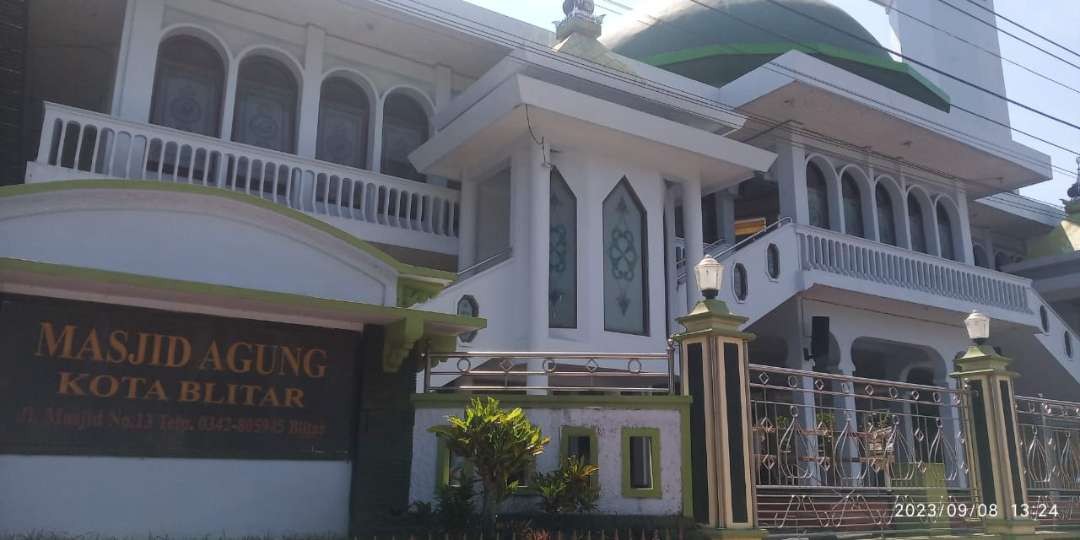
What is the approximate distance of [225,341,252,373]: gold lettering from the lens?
246 inches

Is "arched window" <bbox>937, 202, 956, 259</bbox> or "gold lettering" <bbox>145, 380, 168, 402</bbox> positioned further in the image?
"arched window" <bbox>937, 202, 956, 259</bbox>

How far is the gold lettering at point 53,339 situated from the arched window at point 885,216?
46.6 feet

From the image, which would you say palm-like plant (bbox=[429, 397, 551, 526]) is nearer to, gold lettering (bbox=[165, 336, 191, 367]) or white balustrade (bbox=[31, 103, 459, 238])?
gold lettering (bbox=[165, 336, 191, 367])

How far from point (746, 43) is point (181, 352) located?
1294 cm

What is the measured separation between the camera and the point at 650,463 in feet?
22.1

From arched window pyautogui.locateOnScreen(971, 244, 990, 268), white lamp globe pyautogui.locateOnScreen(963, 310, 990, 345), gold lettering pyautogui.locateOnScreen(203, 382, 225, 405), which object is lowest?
gold lettering pyautogui.locateOnScreen(203, 382, 225, 405)

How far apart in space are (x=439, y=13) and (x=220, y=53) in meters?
3.12

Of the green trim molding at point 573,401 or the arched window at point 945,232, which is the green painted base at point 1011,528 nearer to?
the green trim molding at point 573,401

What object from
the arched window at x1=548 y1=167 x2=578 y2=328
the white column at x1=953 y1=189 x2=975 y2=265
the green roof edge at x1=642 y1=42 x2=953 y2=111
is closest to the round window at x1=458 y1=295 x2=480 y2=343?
the arched window at x1=548 y1=167 x2=578 y2=328

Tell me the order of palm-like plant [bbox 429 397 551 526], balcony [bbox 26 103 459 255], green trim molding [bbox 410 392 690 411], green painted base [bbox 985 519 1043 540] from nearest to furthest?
1. palm-like plant [bbox 429 397 551 526]
2. green trim molding [bbox 410 392 690 411]
3. green painted base [bbox 985 519 1043 540]
4. balcony [bbox 26 103 459 255]

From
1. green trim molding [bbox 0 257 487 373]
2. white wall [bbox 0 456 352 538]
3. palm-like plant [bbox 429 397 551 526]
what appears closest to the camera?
green trim molding [bbox 0 257 487 373]

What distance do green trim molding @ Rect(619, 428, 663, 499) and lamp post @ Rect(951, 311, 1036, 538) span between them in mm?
3916

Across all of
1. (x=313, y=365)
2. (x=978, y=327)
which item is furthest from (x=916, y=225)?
(x=313, y=365)

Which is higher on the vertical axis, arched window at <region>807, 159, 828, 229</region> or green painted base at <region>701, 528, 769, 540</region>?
arched window at <region>807, 159, 828, 229</region>
